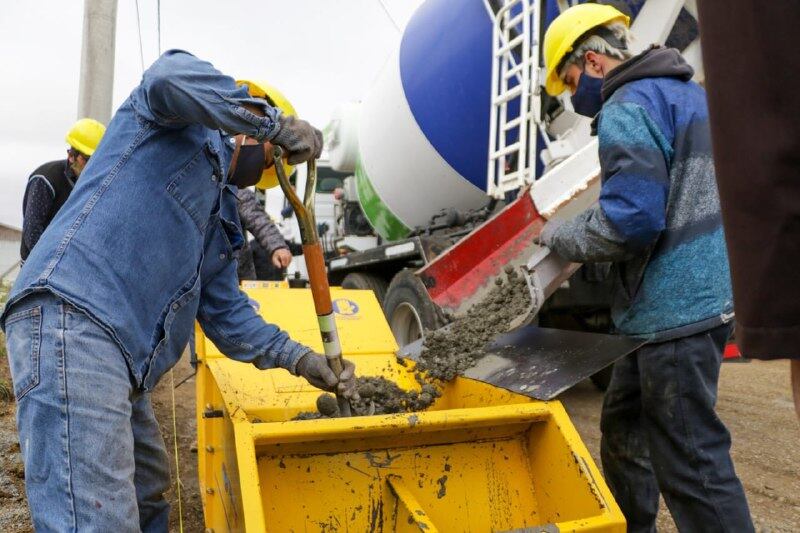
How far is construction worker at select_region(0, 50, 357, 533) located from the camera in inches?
53.1

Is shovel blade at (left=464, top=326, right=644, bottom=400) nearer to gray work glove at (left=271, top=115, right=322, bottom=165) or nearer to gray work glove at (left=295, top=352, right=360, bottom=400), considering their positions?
gray work glove at (left=295, top=352, right=360, bottom=400)

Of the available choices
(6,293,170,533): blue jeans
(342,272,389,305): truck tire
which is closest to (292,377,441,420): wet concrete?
(6,293,170,533): blue jeans

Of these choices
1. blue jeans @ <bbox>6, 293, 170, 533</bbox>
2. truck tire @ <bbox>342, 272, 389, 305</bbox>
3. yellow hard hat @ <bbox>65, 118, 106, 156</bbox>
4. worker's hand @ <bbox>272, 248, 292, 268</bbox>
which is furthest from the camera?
truck tire @ <bbox>342, 272, 389, 305</bbox>

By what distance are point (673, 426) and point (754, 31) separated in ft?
5.05

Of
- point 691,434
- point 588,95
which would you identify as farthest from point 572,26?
point 691,434

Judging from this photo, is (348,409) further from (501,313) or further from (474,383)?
(501,313)

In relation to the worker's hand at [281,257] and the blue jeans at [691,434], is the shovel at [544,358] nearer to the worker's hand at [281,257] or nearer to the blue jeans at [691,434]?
the blue jeans at [691,434]


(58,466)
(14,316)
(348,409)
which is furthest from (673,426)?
(14,316)

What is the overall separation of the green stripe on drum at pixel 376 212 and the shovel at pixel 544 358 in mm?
2671

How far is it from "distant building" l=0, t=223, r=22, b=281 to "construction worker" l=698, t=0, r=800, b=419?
38.4ft

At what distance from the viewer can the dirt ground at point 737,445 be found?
9.07 ft

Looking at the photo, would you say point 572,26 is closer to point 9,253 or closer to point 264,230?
point 264,230

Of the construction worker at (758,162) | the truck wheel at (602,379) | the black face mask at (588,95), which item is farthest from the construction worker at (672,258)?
the truck wheel at (602,379)

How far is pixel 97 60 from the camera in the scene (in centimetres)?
636
